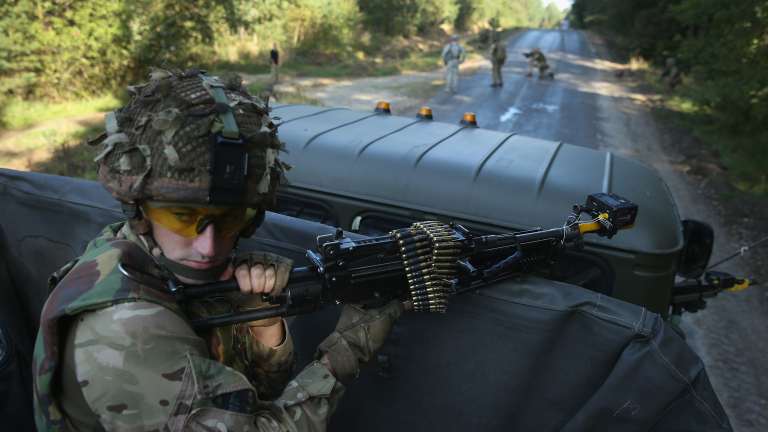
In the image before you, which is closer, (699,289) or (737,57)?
(699,289)

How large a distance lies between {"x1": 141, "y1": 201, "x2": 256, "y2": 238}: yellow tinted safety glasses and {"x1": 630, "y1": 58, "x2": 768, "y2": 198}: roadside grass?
11227mm

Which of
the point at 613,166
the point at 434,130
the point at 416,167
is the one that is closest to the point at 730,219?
the point at 613,166

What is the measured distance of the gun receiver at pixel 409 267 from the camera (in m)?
1.99

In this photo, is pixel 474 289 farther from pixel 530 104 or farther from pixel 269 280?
pixel 530 104

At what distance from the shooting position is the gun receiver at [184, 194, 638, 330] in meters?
1.99

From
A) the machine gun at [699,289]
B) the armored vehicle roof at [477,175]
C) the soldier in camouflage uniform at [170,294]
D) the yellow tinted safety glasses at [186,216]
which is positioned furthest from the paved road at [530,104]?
the yellow tinted safety glasses at [186,216]

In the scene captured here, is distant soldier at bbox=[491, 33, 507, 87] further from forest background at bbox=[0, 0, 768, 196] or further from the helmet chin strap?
the helmet chin strap

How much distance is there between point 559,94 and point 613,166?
16449 mm

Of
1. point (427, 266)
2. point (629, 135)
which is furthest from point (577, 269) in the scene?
point (629, 135)

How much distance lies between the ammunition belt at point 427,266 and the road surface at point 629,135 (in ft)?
12.9

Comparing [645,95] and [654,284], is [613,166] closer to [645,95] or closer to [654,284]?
[654,284]

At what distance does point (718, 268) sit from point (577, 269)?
5.56 m

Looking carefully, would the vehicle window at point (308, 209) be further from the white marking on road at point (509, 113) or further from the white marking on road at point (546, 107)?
the white marking on road at point (546, 107)

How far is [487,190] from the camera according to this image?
294 centimetres
